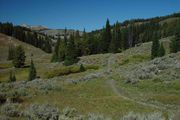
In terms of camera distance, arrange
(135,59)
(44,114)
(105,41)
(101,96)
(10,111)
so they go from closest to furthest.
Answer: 1. (44,114)
2. (10,111)
3. (101,96)
4. (135,59)
5. (105,41)

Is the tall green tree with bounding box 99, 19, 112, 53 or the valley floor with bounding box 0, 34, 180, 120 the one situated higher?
the tall green tree with bounding box 99, 19, 112, 53

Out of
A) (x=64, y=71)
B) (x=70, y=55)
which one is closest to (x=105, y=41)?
(x=70, y=55)

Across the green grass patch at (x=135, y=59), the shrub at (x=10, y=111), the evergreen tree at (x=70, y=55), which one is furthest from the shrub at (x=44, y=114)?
the evergreen tree at (x=70, y=55)

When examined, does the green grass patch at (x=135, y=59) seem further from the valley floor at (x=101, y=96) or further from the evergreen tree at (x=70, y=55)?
the valley floor at (x=101, y=96)

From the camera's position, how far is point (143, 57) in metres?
96.0

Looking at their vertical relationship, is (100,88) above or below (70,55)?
below

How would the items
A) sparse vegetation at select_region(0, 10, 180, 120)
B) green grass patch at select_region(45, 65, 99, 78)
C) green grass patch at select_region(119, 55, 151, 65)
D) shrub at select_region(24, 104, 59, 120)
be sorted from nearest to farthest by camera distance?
shrub at select_region(24, 104, 59, 120), sparse vegetation at select_region(0, 10, 180, 120), green grass patch at select_region(45, 65, 99, 78), green grass patch at select_region(119, 55, 151, 65)

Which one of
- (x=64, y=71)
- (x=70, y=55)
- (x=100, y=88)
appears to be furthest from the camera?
(x=70, y=55)

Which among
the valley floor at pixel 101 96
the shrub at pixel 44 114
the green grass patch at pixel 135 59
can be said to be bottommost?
the valley floor at pixel 101 96

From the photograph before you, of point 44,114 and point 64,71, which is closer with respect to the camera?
point 44,114

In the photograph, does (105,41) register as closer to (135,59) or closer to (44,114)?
(135,59)

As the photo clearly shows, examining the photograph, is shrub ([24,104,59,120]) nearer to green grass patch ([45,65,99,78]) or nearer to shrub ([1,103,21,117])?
shrub ([1,103,21,117])

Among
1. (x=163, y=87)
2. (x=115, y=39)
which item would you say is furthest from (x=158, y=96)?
(x=115, y=39)

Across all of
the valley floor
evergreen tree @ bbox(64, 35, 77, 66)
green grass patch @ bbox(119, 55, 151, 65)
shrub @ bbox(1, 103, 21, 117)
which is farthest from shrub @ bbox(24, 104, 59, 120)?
evergreen tree @ bbox(64, 35, 77, 66)
